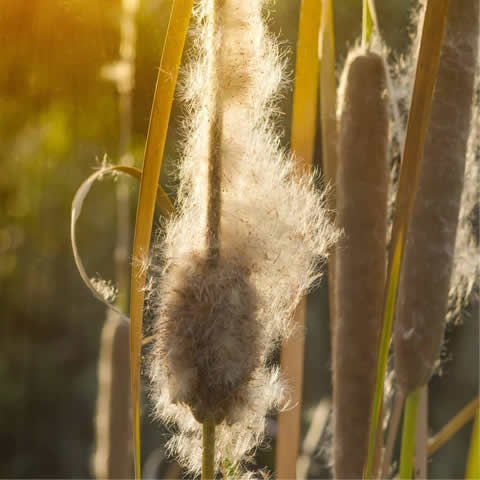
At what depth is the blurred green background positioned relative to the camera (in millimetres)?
3168

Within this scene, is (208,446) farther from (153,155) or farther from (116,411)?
(116,411)

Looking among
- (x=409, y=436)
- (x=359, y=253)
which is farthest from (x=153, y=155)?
(x=409, y=436)

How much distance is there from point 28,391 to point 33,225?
1133 mm

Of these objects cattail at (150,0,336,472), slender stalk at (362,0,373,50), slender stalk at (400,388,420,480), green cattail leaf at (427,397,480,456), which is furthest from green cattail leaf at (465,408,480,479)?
slender stalk at (362,0,373,50)

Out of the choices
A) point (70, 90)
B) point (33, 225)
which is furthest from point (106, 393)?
point (33, 225)

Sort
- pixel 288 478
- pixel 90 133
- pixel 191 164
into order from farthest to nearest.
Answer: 1. pixel 90 133
2. pixel 288 478
3. pixel 191 164

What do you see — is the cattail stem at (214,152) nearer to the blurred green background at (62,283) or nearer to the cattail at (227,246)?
the cattail at (227,246)

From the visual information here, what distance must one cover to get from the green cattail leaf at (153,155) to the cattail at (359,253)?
0.29 meters

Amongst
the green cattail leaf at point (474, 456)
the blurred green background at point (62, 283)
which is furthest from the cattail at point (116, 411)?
the blurred green background at point (62, 283)

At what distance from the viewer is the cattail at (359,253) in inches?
33.8

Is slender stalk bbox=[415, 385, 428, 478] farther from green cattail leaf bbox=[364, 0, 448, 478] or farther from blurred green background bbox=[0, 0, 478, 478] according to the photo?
blurred green background bbox=[0, 0, 478, 478]

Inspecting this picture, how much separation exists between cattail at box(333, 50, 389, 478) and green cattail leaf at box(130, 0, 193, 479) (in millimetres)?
289

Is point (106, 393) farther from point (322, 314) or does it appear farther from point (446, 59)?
point (322, 314)

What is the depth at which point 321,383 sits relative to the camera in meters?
4.55
